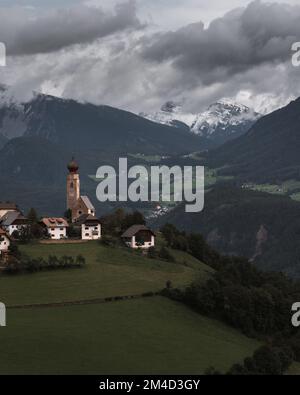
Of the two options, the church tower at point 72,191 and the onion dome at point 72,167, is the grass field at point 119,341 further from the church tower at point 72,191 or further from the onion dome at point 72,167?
the onion dome at point 72,167

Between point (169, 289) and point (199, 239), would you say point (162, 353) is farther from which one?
point (199, 239)

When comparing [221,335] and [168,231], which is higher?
[168,231]

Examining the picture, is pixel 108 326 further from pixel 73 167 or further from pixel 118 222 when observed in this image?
pixel 73 167

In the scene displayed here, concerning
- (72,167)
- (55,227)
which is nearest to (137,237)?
(55,227)

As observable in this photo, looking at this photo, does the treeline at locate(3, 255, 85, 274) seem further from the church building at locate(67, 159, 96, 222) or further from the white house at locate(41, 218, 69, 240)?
the church building at locate(67, 159, 96, 222)
